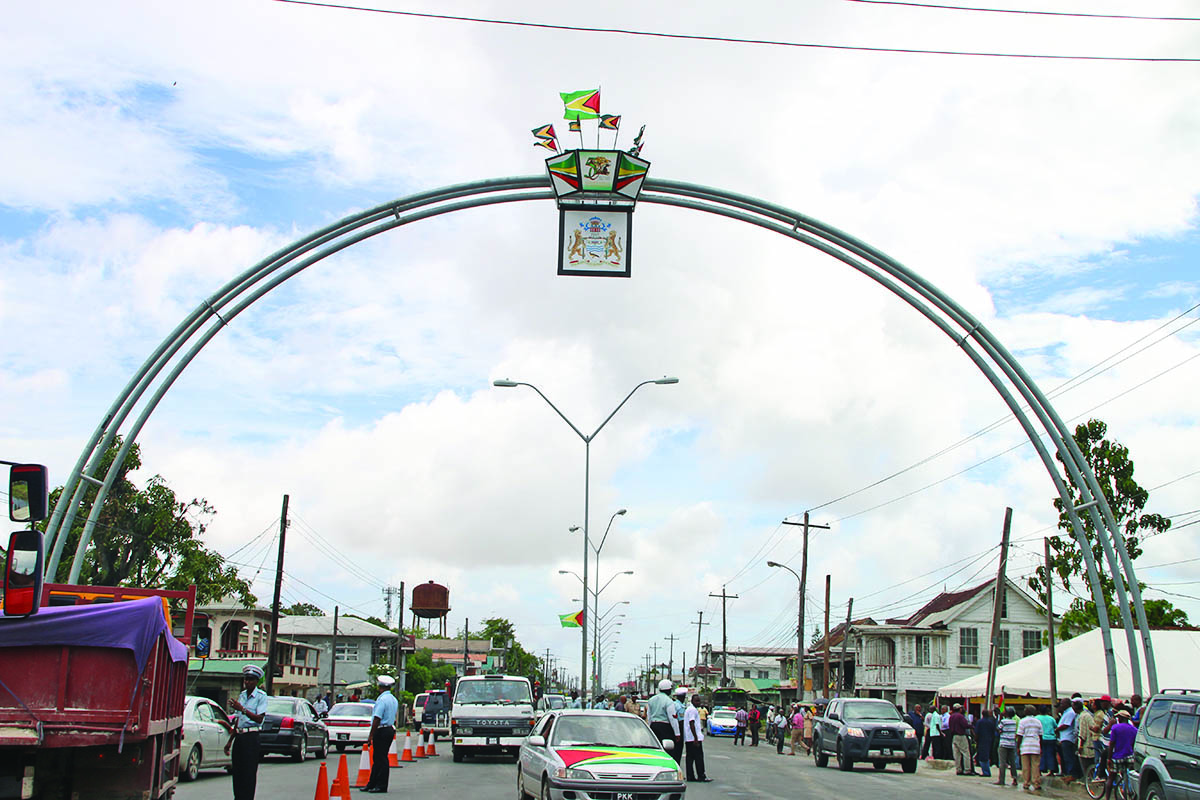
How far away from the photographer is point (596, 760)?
12.4m

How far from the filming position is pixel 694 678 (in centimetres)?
14050

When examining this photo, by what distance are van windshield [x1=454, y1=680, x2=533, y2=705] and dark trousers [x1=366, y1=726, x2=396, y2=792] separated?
29.9ft

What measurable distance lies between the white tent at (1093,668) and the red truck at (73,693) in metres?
24.4

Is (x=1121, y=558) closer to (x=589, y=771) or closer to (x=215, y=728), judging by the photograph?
(x=589, y=771)

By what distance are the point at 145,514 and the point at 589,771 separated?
1307 inches

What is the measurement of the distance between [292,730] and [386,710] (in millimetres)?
8410

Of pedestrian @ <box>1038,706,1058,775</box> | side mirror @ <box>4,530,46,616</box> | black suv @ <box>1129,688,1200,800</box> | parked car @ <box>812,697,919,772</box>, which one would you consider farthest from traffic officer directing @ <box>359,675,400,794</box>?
parked car @ <box>812,697,919,772</box>

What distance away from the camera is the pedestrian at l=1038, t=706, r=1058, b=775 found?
21.8 m

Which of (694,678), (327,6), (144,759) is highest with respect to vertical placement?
(327,6)

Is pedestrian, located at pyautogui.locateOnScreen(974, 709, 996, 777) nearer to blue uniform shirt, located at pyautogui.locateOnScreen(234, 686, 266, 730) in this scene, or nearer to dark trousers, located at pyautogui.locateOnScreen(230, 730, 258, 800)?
blue uniform shirt, located at pyautogui.locateOnScreen(234, 686, 266, 730)

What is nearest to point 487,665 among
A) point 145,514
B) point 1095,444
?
point 145,514

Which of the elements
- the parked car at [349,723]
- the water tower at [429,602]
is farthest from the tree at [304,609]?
the parked car at [349,723]

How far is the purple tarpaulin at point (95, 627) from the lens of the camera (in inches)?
348

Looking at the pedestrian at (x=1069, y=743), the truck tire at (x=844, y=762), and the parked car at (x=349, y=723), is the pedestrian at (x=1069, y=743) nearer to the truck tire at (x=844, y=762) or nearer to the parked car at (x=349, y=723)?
the truck tire at (x=844, y=762)
